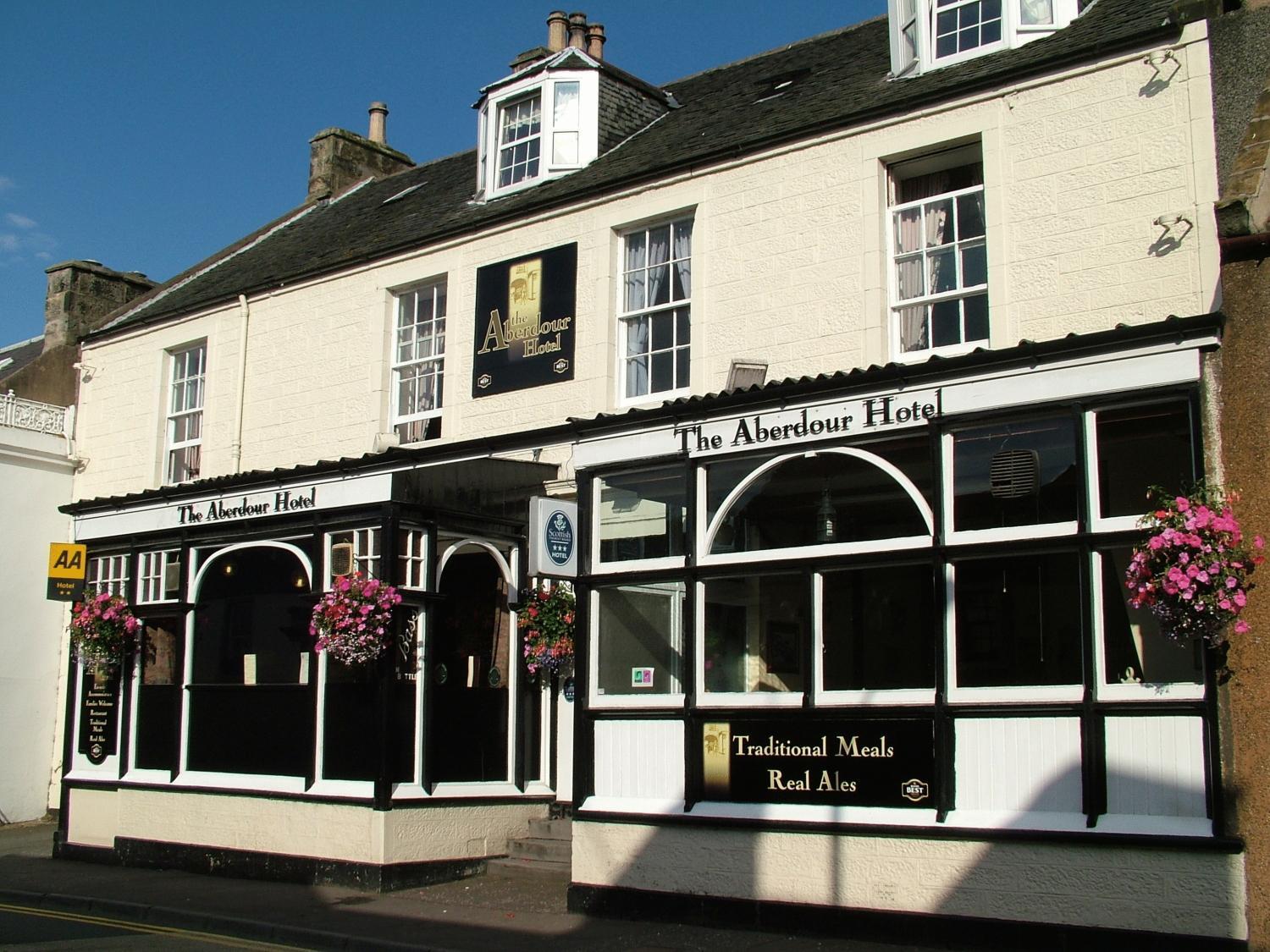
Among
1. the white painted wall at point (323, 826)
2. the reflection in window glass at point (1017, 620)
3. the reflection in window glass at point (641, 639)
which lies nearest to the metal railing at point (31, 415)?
the white painted wall at point (323, 826)

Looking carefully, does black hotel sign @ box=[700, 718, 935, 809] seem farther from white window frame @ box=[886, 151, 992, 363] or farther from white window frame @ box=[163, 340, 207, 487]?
white window frame @ box=[163, 340, 207, 487]

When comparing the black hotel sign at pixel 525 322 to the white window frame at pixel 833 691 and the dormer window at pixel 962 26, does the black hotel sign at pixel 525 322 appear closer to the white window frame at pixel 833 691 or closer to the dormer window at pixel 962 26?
the dormer window at pixel 962 26

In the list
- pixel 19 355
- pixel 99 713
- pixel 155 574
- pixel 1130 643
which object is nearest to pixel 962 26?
pixel 1130 643

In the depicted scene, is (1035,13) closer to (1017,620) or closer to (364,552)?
(1017,620)

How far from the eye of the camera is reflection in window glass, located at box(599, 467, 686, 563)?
11188 mm

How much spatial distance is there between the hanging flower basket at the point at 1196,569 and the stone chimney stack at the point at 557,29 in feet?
42.2

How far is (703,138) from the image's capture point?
1391 centimetres

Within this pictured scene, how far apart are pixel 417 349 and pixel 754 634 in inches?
254

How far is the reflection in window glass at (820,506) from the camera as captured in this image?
404 inches

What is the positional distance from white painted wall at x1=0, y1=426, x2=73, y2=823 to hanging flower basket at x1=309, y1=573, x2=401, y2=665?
8365 mm

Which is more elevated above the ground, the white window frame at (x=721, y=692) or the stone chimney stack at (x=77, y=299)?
the stone chimney stack at (x=77, y=299)

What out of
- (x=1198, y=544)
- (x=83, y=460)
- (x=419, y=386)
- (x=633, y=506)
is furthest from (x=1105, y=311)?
(x=83, y=460)

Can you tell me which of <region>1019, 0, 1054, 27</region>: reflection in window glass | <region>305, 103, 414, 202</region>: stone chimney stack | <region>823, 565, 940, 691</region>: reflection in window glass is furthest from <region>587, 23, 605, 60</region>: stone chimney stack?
<region>823, 565, 940, 691</region>: reflection in window glass

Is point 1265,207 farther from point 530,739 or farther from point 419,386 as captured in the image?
point 419,386
